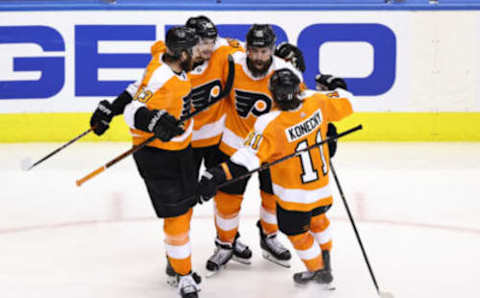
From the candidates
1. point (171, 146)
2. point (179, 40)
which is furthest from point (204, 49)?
point (171, 146)

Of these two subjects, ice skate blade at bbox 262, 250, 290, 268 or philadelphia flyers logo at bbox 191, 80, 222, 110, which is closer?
philadelphia flyers logo at bbox 191, 80, 222, 110

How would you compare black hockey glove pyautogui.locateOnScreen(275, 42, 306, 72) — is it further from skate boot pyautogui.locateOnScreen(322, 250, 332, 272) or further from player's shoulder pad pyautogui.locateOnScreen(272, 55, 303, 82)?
skate boot pyautogui.locateOnScreen(322, 250, 332, 272)

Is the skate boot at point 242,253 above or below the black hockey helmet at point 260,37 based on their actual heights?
below

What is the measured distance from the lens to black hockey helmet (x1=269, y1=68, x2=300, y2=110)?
3035 mm

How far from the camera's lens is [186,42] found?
304 centimetres

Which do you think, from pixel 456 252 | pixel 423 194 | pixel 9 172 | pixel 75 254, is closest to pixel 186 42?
pixel 75 254

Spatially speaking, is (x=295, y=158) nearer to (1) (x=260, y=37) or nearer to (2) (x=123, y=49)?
(1) (x=260, y=37)

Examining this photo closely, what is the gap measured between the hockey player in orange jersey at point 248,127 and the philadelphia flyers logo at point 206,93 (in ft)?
0.24

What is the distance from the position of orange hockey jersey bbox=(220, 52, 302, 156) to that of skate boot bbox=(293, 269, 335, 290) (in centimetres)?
64

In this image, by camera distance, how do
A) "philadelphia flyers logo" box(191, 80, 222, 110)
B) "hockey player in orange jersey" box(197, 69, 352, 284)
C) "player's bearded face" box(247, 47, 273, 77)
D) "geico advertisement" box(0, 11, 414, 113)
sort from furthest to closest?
"geico advertisement" box(0, 11, 414, 113) → "philadelphia flyers logo" box(191, 80, 222, 110) → "player's bearded face" box(247, 47, 273, 77) → "hockey player in orange jersey" box(197, 69, 352, 284)

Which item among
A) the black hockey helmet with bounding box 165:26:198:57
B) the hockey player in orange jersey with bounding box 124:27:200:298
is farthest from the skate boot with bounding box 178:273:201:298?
the black hockey helmet with bounding box 165:26:198:57

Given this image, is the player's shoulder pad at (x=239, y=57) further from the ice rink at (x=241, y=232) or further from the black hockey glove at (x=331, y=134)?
the ice rink at (x=241, y=232)

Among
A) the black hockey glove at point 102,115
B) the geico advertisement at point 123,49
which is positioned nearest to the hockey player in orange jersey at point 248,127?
the black hockey glove at point 102,115

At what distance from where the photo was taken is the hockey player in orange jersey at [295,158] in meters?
3.01
